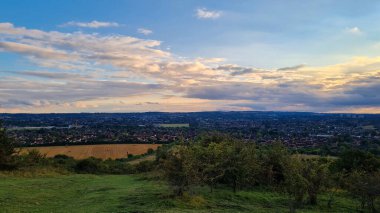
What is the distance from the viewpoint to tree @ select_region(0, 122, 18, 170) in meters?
42.4

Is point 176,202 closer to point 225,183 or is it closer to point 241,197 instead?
point 241,197

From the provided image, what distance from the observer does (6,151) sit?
143ft

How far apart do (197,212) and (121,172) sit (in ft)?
126

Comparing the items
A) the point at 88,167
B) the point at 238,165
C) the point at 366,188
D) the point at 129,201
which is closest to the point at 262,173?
the point at 238,165

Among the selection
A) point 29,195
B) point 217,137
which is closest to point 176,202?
point 29,195

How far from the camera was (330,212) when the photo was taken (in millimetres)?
26484

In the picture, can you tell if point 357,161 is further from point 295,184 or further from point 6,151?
point 6,151

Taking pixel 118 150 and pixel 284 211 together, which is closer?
pixel 284 211

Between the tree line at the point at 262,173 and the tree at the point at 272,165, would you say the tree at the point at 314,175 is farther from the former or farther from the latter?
the tree at the point at 272,165

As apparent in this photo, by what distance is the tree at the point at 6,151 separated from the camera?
42.4 metres

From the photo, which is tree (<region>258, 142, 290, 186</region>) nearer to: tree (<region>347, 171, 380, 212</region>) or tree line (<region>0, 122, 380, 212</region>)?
tree line (<region>0, 122, 380, 212</region>)

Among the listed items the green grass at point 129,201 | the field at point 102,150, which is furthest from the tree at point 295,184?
the field at point 102,150

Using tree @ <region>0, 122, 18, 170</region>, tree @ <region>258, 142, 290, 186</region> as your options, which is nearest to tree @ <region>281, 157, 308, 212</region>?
tree @ <region>258, 142, 290, 186</region>

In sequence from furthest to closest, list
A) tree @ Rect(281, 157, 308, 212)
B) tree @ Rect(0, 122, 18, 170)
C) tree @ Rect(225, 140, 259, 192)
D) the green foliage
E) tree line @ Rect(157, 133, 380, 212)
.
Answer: the green foliage, tree @ Rect(0, 122, 18, 170), tree @ Rect(225, 140, 259, 192), tree line @ Rect(157, 133, 380, 212), tree @ Rect(281, 157, 308, 212)
